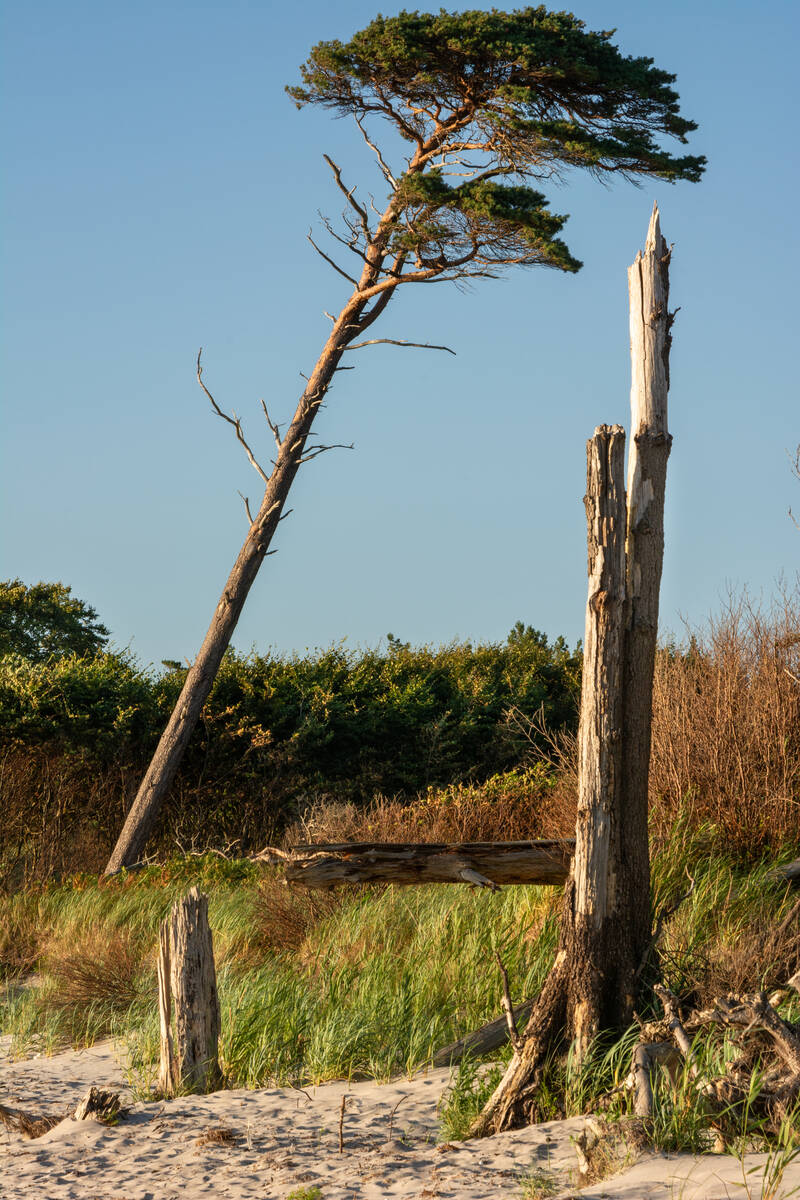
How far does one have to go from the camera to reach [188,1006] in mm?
5434

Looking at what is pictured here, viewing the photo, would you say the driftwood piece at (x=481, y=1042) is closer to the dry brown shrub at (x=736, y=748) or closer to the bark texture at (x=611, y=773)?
the bark texture at (x=611, y=773)

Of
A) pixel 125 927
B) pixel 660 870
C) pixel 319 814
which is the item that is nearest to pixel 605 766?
pixel 660 870

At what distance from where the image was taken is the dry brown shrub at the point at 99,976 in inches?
285

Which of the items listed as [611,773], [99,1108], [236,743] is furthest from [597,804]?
[236,743]

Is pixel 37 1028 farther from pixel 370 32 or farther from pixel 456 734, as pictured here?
pixel 370 32

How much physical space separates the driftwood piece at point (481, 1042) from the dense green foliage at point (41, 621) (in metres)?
15.8

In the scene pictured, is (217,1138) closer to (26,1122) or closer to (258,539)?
(26,1122)

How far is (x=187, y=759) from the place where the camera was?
13.4 m

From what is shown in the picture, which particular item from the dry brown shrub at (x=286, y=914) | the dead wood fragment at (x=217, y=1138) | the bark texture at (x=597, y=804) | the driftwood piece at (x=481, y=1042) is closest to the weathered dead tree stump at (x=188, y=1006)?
the dead wood fragment at (x=217, y=1138)

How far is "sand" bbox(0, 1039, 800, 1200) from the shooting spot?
3.79 meters

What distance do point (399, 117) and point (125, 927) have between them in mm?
10146

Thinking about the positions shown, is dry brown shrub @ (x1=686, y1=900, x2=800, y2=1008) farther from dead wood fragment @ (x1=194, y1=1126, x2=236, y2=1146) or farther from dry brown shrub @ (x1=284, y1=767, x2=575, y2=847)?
dry brown shrub @ (x1=284, y1=767, x2=575, y2=847)

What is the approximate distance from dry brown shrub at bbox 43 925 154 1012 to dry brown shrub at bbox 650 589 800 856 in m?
4.17

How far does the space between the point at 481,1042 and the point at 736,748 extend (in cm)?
434
